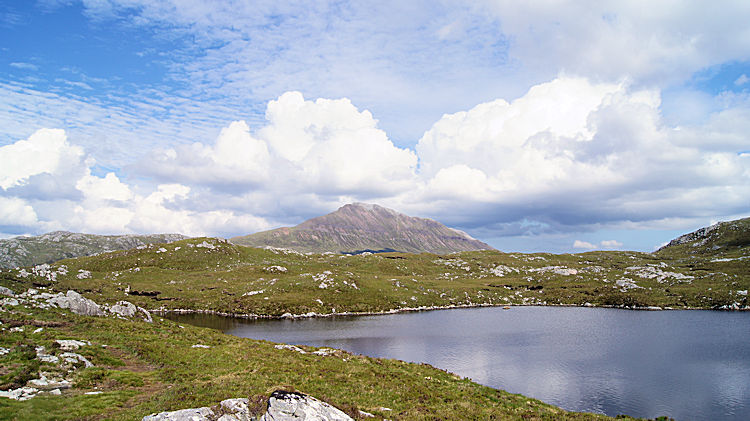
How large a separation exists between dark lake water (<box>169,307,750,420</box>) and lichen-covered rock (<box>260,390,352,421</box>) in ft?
112

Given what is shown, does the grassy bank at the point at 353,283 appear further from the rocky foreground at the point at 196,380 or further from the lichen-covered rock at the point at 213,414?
the lichen-covered rock at the point at 213,414

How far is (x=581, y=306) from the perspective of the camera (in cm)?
12269

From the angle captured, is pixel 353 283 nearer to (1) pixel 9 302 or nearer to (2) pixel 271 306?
(2) pixel 271 306

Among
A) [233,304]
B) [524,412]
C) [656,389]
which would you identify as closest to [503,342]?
[656,389]

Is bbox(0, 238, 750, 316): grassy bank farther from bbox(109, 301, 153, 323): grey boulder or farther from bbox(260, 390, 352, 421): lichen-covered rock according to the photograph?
bbox(260, 390, 352, 421): lichen-covered rock

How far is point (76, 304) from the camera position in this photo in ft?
172

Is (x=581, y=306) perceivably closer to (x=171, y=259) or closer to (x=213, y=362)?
(x=213, y=362)

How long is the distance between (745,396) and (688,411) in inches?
425

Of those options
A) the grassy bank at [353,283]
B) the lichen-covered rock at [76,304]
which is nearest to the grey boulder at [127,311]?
the lichen-covered rock at [76,304]

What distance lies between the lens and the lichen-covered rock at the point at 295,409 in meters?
16.8

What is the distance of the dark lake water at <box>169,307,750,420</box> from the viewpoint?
42.3 metres

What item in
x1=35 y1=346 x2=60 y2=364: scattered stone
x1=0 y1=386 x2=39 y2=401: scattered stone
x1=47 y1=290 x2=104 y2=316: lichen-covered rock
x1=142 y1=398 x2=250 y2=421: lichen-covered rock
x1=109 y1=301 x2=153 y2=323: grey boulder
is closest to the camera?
x1=142 y1=398 x2=250 y2=421: lichen-covered rock

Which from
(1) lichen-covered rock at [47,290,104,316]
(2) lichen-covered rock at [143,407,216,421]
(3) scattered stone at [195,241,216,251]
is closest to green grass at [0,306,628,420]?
(2) lichen-covered rock at [143,407,216,421]

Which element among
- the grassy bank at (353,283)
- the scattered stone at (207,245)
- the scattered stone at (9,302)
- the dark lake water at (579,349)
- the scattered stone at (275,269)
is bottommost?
the dark lake water at (579,349)
